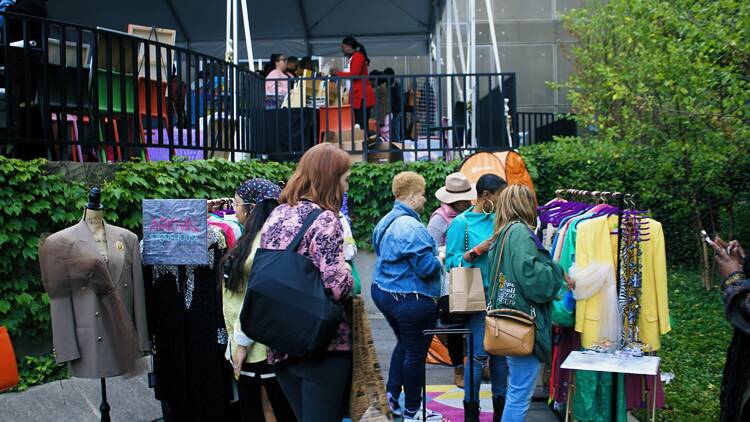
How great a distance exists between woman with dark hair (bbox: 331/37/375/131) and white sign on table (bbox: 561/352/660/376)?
7385mm

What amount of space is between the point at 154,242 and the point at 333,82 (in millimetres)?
7074

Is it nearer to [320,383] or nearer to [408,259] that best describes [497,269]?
[408,259]

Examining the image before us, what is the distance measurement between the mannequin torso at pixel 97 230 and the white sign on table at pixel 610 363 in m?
3.15

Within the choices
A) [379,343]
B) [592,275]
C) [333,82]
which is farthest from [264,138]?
[592,275]

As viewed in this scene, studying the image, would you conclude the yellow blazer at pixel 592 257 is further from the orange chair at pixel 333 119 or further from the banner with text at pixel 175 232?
the orange chair at pixel 333 119

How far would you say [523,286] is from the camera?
6.15 meters

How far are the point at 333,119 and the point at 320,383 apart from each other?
9.34m

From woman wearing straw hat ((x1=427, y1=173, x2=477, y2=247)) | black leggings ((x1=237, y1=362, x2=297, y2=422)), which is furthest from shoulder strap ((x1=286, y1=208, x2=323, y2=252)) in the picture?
woman wearing straw hat ((x1=427, y1=173, x2=477, y2=247))

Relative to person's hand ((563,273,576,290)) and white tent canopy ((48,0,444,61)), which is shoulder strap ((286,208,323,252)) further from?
white tent canopy ((48,0,444,61))

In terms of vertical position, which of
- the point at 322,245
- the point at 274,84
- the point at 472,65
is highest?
the point at 472,65

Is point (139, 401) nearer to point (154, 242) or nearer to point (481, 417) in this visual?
point (154, 242)

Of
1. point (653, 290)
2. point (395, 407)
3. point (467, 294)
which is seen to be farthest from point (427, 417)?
point (653, 290)

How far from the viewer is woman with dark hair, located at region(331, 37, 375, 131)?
12.9 meters

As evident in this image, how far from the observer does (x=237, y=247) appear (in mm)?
5375
